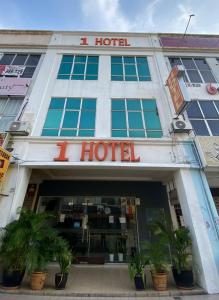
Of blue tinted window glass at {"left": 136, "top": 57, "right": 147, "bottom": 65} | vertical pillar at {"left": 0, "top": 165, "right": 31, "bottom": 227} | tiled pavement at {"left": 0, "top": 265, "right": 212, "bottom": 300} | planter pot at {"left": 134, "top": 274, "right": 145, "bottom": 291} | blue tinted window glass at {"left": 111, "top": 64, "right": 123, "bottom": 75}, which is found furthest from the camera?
blue tinted window glass at {"left": 136, "top": 57, "right": 147, "bottom": 65}

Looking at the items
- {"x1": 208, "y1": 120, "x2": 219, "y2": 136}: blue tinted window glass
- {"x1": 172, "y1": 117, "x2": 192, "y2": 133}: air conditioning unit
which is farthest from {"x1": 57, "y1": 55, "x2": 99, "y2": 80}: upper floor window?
{"x1": 208, "y1": 120, "x2": 219, "y2": 136}: blue tinted window glass

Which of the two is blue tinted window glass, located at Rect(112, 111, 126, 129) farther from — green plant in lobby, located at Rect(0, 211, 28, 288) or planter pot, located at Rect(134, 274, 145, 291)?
planter pot, located at Rect(134, 274, 145, 291)

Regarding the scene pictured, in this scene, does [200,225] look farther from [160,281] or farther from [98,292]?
[98,292]

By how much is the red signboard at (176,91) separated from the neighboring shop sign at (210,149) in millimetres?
1671

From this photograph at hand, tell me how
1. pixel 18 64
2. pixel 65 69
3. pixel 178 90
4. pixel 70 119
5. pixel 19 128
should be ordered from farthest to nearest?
pixel 18 64 → pixel 65 69 → pixel 70 119 → pixel 178 90 → pixel 19 128

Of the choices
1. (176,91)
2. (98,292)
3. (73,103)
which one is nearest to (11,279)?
(98,292)

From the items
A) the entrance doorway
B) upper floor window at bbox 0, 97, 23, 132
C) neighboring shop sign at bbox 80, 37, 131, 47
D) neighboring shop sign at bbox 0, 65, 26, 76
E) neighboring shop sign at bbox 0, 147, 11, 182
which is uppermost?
neighboring shop sign at bbox 80, 37, 131, 47

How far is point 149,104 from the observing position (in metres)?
9.44

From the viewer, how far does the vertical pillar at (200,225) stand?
568cm

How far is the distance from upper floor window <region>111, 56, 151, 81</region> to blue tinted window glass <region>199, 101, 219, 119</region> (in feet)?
10.6

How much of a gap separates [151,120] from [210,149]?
285cm

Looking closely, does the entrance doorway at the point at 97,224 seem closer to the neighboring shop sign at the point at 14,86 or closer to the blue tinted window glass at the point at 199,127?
the blue tinted window glass at the point at 199,127

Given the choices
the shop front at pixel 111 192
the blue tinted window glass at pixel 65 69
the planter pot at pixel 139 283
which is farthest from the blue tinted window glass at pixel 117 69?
the planter pot at pixel 139 283

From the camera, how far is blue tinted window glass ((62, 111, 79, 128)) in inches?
337
